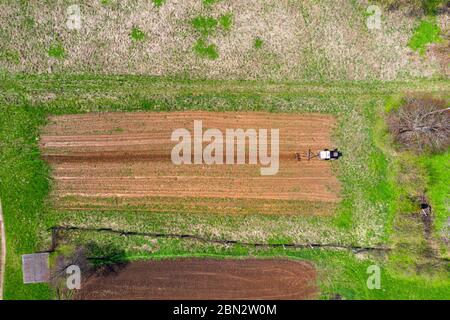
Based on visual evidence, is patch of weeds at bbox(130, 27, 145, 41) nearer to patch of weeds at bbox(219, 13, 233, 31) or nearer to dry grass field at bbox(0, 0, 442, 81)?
dry grass field at bbox(0, 0, 442, 81)

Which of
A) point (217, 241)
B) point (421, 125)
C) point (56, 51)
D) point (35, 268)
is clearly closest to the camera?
point (421, 125)

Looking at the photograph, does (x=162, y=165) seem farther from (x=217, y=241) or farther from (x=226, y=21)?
(x=226, y=21)

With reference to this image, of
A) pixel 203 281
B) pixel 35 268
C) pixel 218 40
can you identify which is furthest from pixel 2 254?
pixel 218 40

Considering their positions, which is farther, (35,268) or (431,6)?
(431,6)

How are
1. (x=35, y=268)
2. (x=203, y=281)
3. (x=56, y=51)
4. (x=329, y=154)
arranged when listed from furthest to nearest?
(x=56, y=51) < (x=203, y=281) < (x=329, y=154) < (x=35, y=268)

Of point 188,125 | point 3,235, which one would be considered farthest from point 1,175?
point 188,125

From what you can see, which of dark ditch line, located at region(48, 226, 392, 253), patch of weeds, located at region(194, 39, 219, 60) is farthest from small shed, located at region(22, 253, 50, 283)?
patch of weeds, located at region(194, 39, 219, 60)

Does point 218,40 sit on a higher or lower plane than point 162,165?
higher

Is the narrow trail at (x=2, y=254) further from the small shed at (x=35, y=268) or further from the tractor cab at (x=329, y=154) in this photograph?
the tractor cab at (x=329, y=154)
